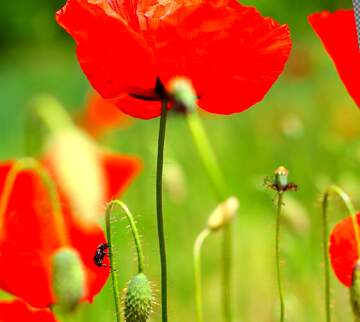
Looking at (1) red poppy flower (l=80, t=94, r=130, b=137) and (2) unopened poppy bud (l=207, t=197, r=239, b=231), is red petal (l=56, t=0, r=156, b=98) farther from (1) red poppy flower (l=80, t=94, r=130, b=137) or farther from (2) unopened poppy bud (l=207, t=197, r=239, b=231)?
(1) red poppy flower (l=80, t=94, r=130, b=137)

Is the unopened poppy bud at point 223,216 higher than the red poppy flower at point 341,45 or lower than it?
lower

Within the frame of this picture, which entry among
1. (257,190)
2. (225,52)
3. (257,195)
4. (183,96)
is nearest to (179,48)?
(225,52)

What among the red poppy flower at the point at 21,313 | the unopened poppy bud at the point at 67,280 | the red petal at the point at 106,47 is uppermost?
the red petal at the point at 106,47

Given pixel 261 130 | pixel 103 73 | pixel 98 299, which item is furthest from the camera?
pixel 261 130

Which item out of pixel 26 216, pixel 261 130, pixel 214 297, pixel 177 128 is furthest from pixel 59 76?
pixel 26 216

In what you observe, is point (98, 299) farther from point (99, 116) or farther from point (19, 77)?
point (19, 77)

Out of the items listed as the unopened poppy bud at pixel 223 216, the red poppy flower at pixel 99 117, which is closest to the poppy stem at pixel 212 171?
the unopened poppy bud at pixel 223 216

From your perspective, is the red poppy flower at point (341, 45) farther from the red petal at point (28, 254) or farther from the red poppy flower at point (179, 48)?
the red petal at point (28, 254)
